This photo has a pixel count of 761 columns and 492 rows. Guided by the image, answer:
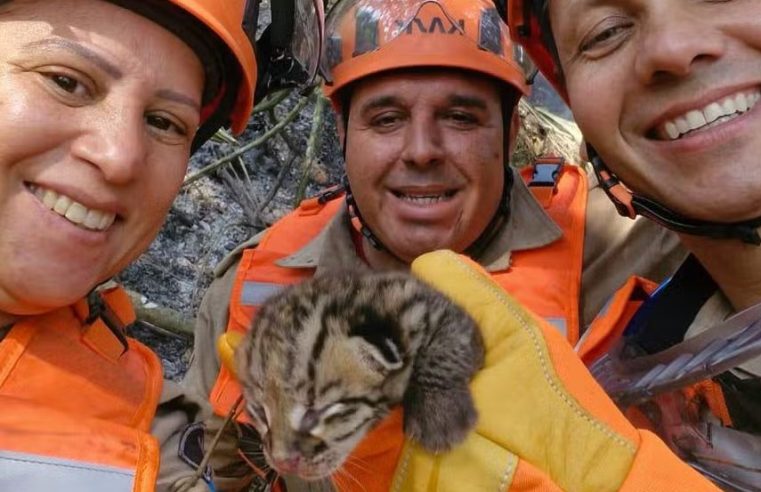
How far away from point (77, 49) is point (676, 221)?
217 cm

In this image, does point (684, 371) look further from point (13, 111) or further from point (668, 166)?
point (13, 111)

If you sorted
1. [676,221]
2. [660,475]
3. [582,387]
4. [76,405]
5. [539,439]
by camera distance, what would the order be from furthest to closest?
[676,221] < [76,405] < [582,387] < [539,439] < [660,475]

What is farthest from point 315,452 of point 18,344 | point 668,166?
point 668,166

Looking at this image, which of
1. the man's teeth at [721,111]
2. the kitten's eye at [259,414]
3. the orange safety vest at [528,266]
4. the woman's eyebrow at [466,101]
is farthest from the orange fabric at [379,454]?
the woman's eyebrow at [466,101]

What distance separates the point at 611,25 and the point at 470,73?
1.57 metres

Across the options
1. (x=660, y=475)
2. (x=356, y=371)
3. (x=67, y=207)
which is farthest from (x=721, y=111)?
(x=67, y=207)

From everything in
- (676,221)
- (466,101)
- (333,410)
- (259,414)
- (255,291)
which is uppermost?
(466,101)

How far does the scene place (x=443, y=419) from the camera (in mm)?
2320

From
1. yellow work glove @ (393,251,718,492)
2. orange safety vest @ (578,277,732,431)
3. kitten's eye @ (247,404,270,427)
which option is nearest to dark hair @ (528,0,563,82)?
orange safety vest @ (578,277,732,431)

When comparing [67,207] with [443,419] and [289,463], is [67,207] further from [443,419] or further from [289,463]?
[443,419]

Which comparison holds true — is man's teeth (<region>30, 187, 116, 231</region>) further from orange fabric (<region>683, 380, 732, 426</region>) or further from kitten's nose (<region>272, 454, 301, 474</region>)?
orange fabric (<region>683, 380, 732, 426</region>)

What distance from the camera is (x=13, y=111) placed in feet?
7.61

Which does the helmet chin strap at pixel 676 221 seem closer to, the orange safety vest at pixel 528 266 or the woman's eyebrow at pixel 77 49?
the orange safety vest at pixel 528 266

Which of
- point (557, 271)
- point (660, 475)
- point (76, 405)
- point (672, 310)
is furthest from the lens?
point (557, 271)
